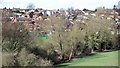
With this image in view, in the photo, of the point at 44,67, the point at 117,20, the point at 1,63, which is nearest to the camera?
the point at 1,63

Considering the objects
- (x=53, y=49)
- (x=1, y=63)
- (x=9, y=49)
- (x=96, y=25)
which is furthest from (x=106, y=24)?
(x=1, y=63)

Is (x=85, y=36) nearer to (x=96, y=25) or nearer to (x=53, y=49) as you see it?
(x=96, y=25)

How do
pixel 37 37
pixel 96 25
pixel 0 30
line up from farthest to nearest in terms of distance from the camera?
pixel 96 25 → pixel 37 37 → pixel 0 30

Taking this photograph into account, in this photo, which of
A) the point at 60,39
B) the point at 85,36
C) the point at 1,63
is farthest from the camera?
the point at 85,36

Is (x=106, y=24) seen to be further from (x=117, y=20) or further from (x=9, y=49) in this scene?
(x=9, y=49)

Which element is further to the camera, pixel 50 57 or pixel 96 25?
pixel 96 25

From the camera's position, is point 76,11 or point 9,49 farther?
point 76,11

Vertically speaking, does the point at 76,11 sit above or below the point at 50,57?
above

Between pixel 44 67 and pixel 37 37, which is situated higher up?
pixel 37 37

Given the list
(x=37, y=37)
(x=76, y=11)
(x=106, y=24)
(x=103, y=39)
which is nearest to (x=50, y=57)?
(x=37, y=37)
